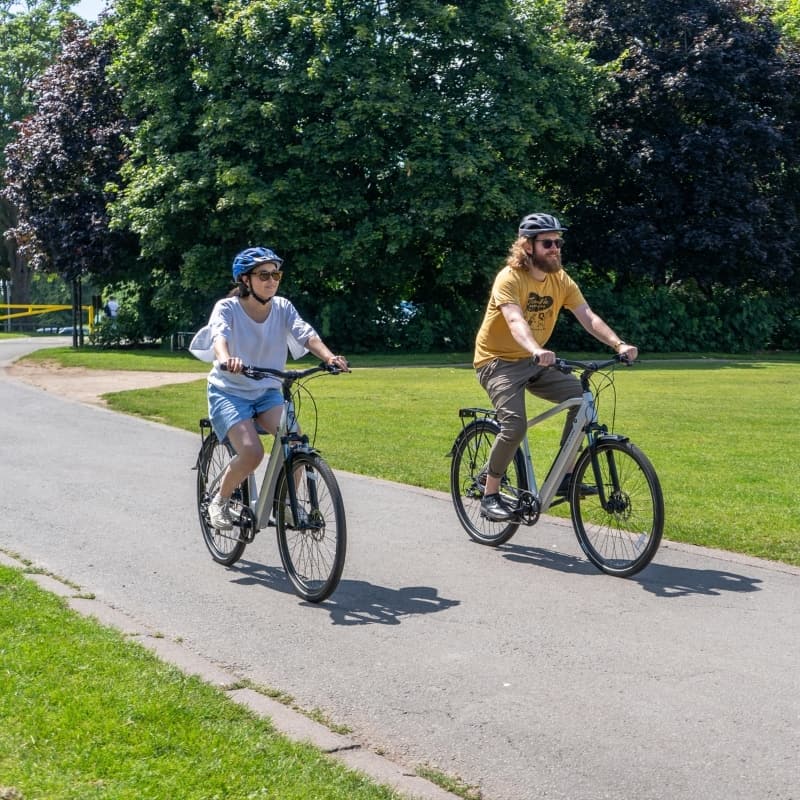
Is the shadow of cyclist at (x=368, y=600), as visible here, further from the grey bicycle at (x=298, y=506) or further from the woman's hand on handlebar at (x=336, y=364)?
the woman's hand on handlebar at (x=336, y=364)

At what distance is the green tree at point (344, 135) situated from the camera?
29531 millimetres

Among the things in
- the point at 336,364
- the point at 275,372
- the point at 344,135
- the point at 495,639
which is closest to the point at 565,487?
the point at 336,364

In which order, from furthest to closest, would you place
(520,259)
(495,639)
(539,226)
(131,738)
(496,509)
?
(496,509)
(520,259)
(539,226)
(495,639)
(131,738)

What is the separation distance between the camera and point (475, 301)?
112ft

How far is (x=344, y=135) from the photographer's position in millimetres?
29266

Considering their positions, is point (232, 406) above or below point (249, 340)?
below

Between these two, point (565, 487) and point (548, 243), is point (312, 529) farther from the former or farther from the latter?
point (548, 243)

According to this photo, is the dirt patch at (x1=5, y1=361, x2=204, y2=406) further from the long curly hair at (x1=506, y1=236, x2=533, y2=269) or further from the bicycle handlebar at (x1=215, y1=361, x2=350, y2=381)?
the bicycle handlebar at (x1=215, y1=361, x2=350, y2=381)

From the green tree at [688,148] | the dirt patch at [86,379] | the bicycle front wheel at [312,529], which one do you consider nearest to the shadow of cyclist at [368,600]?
the bicycle front wheel at [312,529]

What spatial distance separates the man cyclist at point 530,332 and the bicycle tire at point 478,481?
4.4 inches

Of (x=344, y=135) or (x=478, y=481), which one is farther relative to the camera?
(x=344, y=135)

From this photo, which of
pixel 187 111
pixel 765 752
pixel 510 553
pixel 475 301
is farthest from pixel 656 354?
pixel 765 752

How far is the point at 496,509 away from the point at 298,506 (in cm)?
146

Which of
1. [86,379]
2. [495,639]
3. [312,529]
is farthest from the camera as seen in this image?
[86,379]
